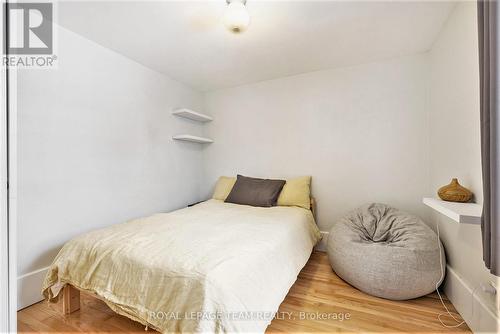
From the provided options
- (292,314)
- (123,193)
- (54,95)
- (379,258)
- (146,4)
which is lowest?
(292,314)

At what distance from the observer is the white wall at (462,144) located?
1.41 m

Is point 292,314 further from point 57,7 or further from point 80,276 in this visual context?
point 57,7

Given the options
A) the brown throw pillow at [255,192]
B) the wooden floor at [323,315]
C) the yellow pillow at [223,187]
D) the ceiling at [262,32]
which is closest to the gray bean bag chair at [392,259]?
the wooden floor at [323,315]

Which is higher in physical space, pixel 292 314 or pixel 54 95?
pixel 54 95

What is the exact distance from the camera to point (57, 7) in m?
1.72

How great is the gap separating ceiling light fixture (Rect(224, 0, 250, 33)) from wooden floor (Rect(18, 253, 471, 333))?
205 cm

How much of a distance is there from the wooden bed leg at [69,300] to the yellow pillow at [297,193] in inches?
80.6

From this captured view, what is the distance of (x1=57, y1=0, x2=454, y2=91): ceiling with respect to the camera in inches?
68.0

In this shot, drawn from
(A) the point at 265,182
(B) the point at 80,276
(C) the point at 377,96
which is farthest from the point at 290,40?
(B) the point at 80,276

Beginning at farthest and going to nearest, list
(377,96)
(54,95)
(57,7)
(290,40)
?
(377,96), (290,40), (54,95), (57,7)

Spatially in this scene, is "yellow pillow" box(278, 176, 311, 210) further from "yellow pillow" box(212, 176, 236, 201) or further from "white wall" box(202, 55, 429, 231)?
"yellow pillow" box(212, 176, 236, 201)

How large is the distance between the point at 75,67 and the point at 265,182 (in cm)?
226

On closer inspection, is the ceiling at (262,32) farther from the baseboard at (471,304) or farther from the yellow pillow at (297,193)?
the baseboard at (471,304)

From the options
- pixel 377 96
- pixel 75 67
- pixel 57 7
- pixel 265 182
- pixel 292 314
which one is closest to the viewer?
pixel 292 314
